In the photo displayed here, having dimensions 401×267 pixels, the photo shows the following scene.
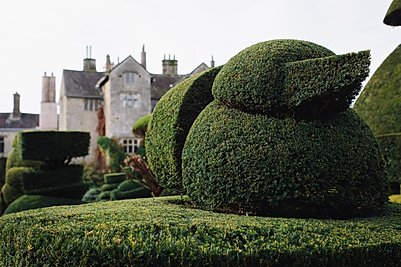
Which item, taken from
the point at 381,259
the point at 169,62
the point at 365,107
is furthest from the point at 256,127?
the point at 169,62

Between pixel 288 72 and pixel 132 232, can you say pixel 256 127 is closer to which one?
pixel 288 72

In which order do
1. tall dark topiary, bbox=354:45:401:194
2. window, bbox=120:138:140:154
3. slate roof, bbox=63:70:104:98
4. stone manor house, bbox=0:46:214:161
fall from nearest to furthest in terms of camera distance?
1. tall dark topiary, bbox=354:45:401:194
2. window, bbox=120:138:140:154
3. stone manor house, bbox=0:46:214:161
4. slate roof, bbox=63:70:104:98

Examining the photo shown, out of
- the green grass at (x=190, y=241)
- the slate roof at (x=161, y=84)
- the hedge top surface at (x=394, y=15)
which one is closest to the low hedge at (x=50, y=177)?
the hedge top surface at (x=394, y=15)

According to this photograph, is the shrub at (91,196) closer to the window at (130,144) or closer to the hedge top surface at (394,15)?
the window at (130,144)

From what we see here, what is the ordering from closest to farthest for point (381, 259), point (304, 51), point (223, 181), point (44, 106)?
point (381, 259)
point (223, 181)
point (304, 51)
point (44, 106)

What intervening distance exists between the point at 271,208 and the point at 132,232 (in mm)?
2048

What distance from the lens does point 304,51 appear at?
634 centimetres

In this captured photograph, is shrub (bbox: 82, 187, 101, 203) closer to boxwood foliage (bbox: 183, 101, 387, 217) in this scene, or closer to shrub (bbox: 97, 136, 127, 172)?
shrub (bbox: 97, 136, 127, 172)

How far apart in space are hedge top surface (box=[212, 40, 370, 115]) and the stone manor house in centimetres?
2819

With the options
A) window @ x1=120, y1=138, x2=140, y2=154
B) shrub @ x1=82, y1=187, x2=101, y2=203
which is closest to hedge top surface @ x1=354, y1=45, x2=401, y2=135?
shrub @ x1=82, y1=187, x2=101, y2=203

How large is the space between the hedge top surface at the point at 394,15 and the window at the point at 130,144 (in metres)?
23.1

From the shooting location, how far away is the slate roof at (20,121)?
147 ft

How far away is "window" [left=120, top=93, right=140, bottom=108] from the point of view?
3672cm

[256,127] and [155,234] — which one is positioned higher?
[256,127]
